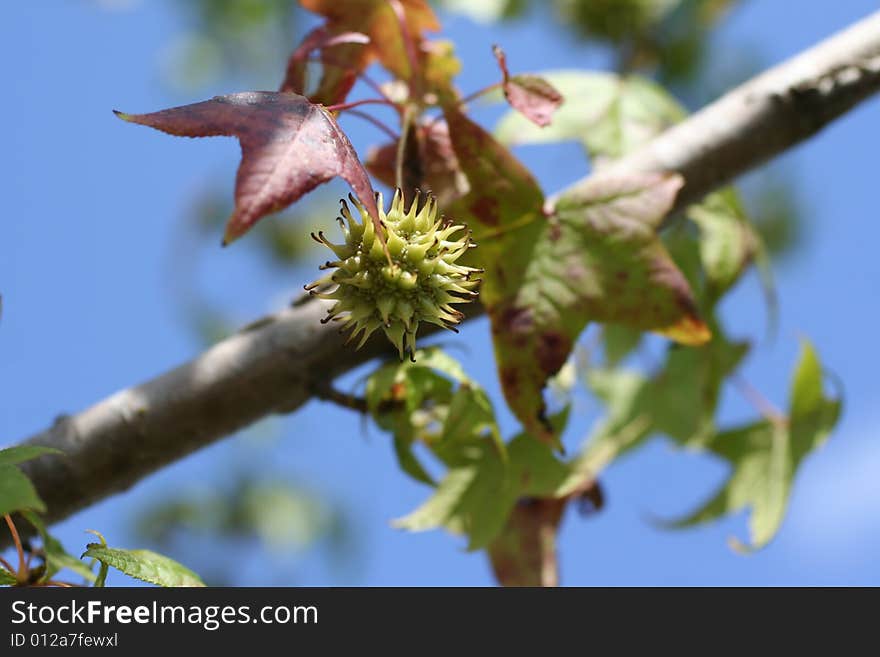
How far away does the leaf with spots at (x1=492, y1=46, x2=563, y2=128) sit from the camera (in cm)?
111

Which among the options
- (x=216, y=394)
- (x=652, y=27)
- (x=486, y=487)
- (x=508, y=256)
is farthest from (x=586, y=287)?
(x=652, y=27)

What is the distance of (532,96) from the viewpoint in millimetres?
1131

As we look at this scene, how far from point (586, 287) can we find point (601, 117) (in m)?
0.55

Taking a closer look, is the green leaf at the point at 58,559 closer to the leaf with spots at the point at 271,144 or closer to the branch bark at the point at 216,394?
the branch bark at the point at 216,394

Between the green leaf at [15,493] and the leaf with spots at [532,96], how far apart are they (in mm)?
636

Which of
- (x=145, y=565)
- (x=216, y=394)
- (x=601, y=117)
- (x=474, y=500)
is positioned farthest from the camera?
(x=601, y=117)

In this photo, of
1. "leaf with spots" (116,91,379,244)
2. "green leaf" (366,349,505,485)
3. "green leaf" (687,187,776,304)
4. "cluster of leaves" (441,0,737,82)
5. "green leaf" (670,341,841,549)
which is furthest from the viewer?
"cluster of leaves" (441,0,737,82)

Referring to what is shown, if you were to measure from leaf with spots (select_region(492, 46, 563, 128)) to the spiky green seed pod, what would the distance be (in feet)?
0.87

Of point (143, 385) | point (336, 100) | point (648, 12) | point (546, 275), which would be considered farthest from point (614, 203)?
point (648, 12)

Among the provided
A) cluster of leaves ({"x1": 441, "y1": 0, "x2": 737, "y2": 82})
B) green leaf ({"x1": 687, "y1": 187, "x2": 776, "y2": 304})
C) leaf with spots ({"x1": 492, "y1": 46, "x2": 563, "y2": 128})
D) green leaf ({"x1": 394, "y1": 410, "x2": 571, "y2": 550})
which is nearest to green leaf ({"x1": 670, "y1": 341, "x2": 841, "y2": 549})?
green leaf ({"x1": 687, "y1": 187, "x2": 776, "y2": 304})

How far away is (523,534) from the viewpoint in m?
1.55

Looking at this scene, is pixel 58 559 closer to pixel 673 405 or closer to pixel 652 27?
pixel 673 405

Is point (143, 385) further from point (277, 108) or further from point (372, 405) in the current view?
point (277, 108)

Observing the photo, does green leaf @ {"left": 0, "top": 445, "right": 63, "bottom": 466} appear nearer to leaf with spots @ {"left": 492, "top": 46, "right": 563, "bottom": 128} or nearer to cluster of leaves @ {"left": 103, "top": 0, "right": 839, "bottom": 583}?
cluster of leaves @ {"left": 103, "top": 0, "right": 839, "bottom": 583}
